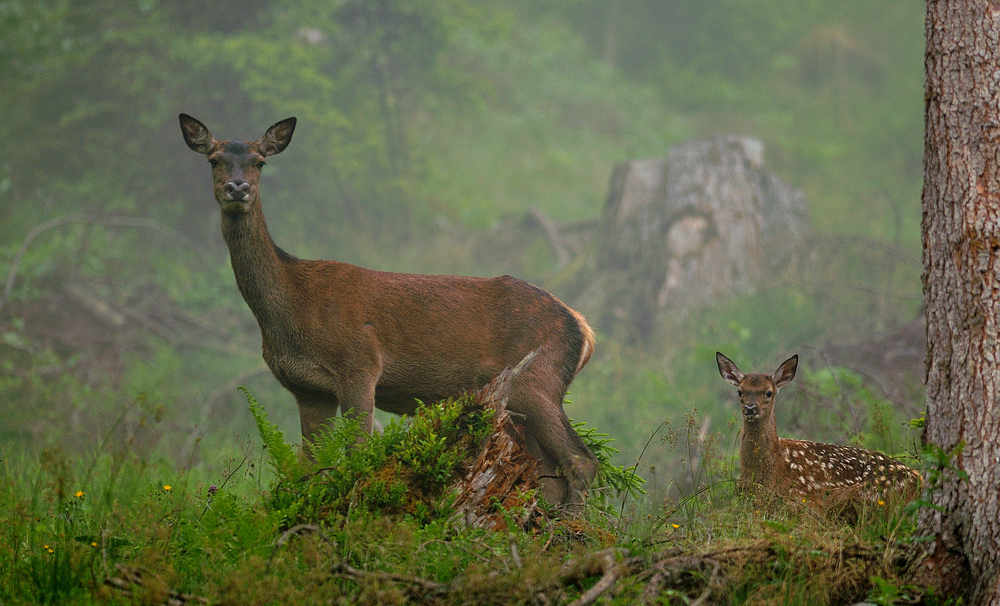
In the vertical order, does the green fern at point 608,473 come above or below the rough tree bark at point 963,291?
below

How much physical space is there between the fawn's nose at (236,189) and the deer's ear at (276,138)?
483mm

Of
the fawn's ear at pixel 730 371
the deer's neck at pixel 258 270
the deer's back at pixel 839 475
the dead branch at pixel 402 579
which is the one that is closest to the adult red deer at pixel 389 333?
the deer's neck at pixel 258 270

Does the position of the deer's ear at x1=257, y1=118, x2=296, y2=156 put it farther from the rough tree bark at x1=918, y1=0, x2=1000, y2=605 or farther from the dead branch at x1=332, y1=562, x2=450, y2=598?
the rough tree bark at x1=918, y1=0, x2=1000, y2=605

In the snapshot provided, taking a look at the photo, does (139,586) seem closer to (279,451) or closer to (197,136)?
(279,451)

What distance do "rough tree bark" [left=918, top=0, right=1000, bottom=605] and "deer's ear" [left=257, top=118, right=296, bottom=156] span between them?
4.01m

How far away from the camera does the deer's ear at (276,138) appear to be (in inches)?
244

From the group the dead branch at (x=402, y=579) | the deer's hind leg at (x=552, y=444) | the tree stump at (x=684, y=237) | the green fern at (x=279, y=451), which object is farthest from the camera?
the tree stump at (x=684, y=237)

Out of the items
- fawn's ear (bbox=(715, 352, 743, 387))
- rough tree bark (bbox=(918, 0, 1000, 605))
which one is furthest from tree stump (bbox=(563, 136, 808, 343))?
rough tree bark (bbox=(918, 0, 1000, 605))

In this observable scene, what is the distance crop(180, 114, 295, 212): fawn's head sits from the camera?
5.78 meters

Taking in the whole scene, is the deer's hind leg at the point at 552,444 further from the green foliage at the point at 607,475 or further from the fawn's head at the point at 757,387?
the fawn's head at the point at 757,387

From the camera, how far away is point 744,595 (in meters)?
3.91

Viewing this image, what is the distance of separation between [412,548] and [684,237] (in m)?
10.4

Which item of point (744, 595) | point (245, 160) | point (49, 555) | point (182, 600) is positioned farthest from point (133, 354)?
point (744, 595)

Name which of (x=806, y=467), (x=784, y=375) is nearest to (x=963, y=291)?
(x=806, y=467)
